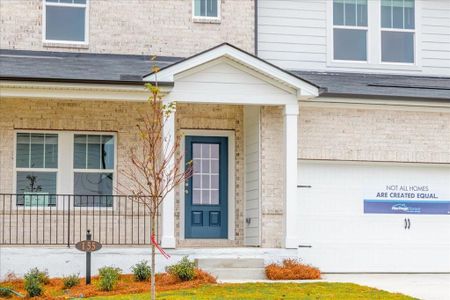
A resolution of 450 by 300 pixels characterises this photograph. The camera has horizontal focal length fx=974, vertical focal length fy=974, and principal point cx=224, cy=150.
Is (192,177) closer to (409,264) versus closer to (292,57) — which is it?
(292,57)

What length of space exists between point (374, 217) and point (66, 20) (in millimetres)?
7575

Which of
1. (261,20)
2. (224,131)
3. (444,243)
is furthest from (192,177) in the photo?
(444,243)

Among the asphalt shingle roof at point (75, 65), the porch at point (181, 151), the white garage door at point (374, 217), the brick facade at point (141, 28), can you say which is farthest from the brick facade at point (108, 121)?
the white garage door at point (374, 217)

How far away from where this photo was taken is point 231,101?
18.8 metres

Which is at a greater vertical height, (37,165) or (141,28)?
(141,28)

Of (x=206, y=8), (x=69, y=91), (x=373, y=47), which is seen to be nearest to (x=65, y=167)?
(x=69, y=91)

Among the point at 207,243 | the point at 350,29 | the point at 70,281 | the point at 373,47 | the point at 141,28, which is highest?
the point at 350,29

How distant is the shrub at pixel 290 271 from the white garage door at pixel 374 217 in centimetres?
119

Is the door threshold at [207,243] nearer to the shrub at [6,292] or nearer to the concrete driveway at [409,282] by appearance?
the concrete driveway at [409,282]

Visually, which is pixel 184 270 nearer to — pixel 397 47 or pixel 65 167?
pixel 65 167

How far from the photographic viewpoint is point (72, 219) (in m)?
19.1

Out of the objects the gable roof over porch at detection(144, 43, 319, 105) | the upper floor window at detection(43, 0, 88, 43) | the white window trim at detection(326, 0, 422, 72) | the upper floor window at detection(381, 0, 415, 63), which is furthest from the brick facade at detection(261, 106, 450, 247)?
the upper floor window at detection(43, 0, 88, 43)

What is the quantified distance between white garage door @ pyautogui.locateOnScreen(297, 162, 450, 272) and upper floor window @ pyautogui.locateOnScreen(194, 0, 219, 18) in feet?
12.6

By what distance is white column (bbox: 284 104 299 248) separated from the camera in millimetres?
18781
